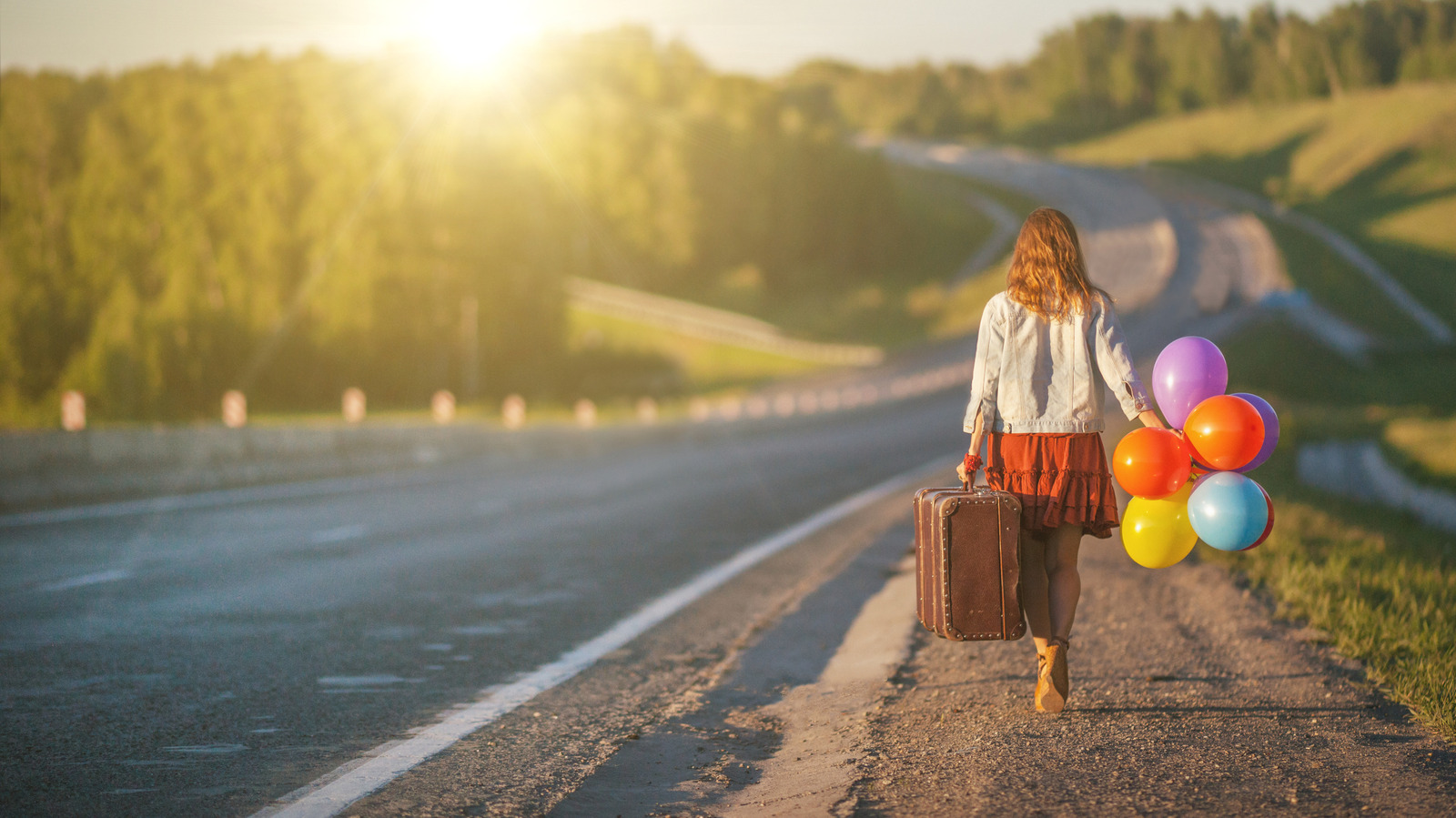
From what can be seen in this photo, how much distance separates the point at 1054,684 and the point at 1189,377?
141 centimetres

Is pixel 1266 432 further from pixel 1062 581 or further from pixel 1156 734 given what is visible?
pixel 1156 734

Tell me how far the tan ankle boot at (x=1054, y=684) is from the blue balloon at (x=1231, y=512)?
2.43 ft

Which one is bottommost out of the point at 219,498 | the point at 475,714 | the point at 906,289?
the point at 475,714

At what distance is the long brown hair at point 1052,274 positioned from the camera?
5312 millimetres

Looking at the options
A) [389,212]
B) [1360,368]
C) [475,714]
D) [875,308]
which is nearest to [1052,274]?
[475,714]

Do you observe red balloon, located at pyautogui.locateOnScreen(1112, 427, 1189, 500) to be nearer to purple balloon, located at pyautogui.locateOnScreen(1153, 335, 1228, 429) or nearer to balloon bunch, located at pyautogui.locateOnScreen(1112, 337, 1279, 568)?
balloon bunch, located at pyautogui.locateOnScreen(1112, 337, 1279, 568)

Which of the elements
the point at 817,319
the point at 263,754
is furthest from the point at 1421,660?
the point at 817,319

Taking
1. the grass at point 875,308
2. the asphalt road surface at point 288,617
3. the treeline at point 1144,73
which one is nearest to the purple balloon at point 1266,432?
the asphalt road surface at point 288,617

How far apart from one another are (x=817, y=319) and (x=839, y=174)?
29.9 m

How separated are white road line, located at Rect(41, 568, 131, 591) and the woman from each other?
22.7 feet

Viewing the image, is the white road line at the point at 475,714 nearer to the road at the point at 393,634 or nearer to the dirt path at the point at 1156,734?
the road at the point at 393,634

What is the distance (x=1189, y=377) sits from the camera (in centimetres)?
562

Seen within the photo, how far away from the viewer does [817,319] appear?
90.1 metres

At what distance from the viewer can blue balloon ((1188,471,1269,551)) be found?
5.23 meters
